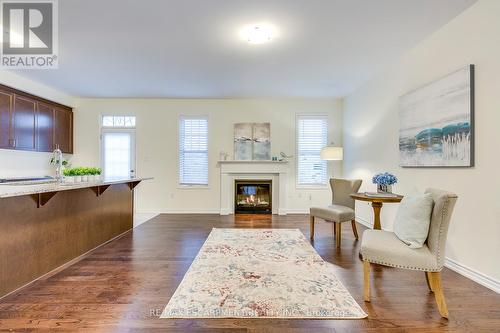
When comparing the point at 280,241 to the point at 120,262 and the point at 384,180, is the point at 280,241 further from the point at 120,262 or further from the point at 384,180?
the point at 120,262

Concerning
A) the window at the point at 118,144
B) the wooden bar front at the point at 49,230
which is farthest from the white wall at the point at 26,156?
the wooden bar front at the point at 49,230

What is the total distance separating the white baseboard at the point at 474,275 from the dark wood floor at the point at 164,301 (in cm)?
7

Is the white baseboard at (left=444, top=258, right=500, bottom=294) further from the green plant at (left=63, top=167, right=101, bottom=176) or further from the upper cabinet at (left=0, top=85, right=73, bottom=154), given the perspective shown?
the upper cabinet at (left=0, top=85, right=73, bottom=154)

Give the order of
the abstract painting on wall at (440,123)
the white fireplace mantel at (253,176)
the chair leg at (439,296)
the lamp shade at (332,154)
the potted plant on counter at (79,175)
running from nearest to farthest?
1. the chair leg at (439,296)
2. the abstract painting on wall at (440,123)
3. the potted plant on counter at (79,175)
4. the lamp shade at (332,154)
5. the white fireplace mantel at (253,176)

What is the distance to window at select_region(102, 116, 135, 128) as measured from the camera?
19.9ft

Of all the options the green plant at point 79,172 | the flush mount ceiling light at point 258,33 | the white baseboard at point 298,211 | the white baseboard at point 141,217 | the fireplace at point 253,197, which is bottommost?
the white baseboard at point 141,217

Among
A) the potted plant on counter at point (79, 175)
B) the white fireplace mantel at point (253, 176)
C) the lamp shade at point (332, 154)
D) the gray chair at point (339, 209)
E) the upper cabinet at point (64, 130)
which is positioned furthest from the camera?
the white fireplace mantel at point (253, 176)

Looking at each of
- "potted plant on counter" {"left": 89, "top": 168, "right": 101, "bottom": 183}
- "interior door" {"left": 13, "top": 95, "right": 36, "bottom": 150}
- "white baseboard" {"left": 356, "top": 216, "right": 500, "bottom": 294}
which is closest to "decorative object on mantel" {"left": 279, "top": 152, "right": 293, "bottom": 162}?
"white baseboard" {"left": 356, "top": 216, "right": 500, "bottom": 294}

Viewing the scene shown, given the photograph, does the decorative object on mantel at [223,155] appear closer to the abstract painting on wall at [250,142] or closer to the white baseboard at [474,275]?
the abstract painting on wall at [250,142]

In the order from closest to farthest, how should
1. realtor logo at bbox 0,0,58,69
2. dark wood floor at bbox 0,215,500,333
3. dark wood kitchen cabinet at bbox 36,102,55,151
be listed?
dark wood floor at bbox 0,215,500,333
realtor logo at bbox 0,0,58,69
dark wood kitchen cabinet at bbox 36,102,55,151

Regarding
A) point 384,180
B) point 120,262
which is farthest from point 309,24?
point 120,262

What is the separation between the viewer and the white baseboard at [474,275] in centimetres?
228

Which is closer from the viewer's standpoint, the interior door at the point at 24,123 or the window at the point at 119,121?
the interior door at the point at 24,123

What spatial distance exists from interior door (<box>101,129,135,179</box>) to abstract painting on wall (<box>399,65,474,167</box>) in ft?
18.4
